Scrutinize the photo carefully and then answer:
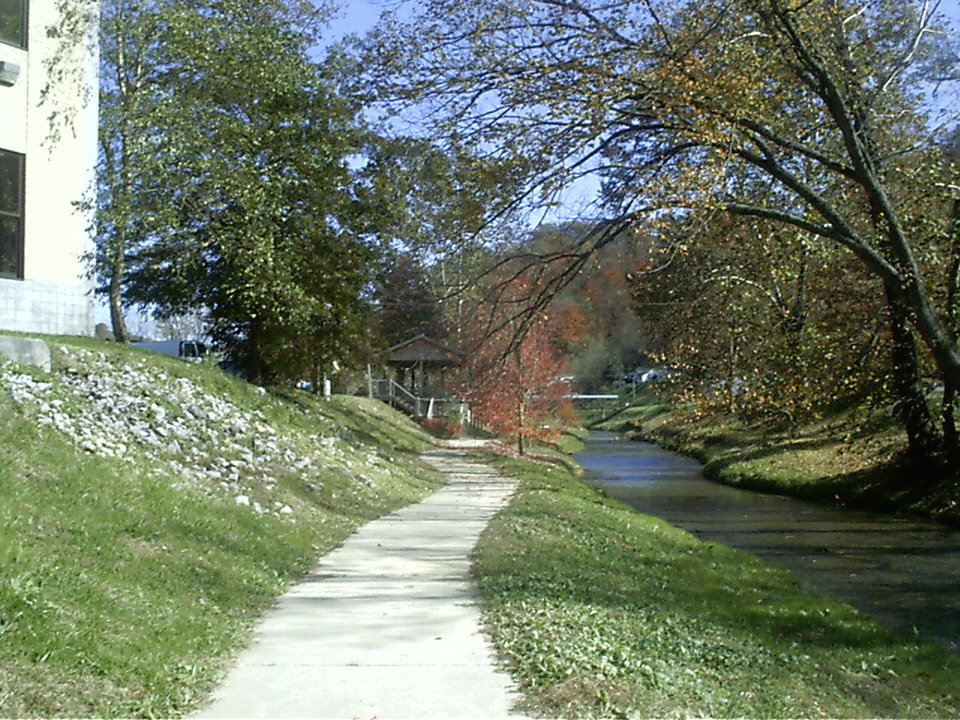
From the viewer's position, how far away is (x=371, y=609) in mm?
9367

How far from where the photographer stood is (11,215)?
18312 mm

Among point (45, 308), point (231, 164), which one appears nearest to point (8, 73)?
point (45, 308)

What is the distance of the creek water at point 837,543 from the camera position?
547 inches

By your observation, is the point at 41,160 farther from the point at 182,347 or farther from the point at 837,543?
the point at 182,347

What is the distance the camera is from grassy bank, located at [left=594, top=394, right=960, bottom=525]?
885 inches

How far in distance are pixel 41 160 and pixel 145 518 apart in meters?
10.5

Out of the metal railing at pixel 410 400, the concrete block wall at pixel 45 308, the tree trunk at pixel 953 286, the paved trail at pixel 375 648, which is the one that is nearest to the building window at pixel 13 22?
the concrete block wall at pixel 45 308

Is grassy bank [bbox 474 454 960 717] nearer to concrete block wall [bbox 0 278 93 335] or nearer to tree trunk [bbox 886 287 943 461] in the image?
tree trunk [bbox 886 287 943 461]

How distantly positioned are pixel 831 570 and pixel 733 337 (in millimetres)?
4195

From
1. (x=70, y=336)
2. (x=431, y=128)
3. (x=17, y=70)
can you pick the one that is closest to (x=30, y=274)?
(x=70, y=336)

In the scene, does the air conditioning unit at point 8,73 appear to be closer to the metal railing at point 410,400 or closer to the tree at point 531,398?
the tree at point 531,398

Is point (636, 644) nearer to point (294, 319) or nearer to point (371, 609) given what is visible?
point (371, 609)

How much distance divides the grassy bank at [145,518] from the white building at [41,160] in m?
1.32

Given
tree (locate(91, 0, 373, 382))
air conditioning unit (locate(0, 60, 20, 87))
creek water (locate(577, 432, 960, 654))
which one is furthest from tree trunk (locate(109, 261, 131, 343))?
creek water (locate(577, 432, 960, 654))
